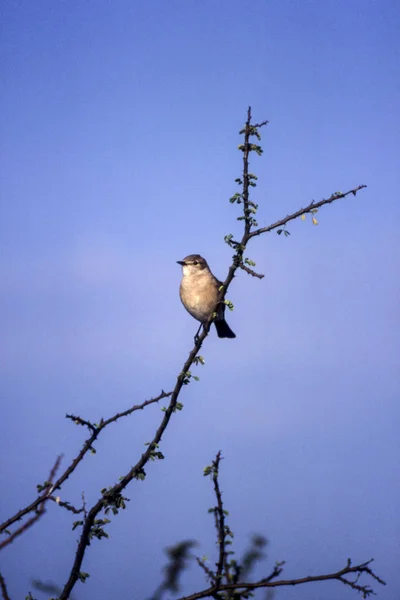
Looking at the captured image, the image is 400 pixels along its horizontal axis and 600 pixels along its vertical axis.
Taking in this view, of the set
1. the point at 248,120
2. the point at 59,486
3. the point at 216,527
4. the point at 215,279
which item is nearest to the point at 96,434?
the point at 59,486

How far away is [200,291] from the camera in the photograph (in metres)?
9.13

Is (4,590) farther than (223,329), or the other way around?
(223,329)

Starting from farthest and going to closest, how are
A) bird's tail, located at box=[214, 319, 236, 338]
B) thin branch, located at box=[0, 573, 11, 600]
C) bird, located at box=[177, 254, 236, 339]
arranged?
1. bird's tail, located at box=[214, 319, 236, 338]
2. bird, located at box=[177, 254, 236, 339]
3. thin branch, located at box=[0, 573, 11, 600]

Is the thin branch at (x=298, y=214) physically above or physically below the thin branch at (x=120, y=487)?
above

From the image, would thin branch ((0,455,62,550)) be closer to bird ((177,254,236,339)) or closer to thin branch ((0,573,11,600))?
thin branch ((0,573,11,600))

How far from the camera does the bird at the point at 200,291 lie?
9.08 metres

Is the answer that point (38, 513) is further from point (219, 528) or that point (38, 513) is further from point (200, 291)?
point (200, 291)

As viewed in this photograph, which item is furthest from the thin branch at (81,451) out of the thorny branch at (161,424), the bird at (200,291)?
the bird at (200,291)

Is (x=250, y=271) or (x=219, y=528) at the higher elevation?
(x=250, y=271)

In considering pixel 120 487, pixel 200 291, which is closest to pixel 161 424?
pixel 120 487

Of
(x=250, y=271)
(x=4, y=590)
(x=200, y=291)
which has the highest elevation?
(x=200, y=291)

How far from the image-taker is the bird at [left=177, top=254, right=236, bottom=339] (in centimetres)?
908

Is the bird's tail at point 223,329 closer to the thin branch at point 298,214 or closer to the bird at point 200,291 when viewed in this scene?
the bird at point 200,291

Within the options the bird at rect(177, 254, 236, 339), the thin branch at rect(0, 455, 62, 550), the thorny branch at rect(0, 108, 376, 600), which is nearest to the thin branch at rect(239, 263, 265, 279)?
the thorny branch at rect(0, 108, 376, 600)
